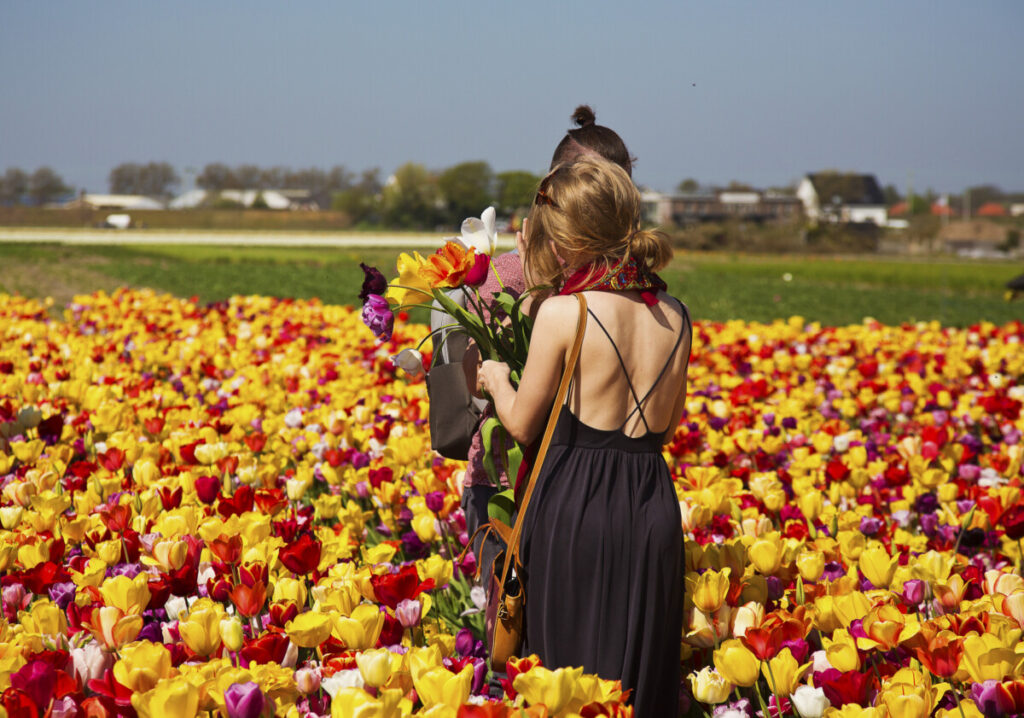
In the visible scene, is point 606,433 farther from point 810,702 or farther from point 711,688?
point 810,702

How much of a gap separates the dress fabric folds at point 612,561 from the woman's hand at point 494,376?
176 millimetres

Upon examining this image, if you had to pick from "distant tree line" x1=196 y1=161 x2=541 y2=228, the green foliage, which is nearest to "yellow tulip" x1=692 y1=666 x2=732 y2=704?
the green foliage

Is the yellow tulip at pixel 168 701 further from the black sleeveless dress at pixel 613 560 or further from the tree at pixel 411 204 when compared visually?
the tree at pixel 411 204

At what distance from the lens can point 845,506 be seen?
4164mm

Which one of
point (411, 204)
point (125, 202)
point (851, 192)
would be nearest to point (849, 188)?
point (851, 192)

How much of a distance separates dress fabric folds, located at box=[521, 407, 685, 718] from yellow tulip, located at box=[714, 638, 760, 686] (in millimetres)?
294

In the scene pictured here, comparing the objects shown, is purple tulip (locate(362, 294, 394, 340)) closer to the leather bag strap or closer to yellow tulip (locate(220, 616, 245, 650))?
the leather bag strap

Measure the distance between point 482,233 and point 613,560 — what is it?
887 millimetres

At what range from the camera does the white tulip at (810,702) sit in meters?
2.13

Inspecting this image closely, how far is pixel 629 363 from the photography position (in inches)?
98.1

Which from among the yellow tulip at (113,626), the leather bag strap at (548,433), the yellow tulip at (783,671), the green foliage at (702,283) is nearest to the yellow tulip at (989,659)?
the yellow tulip at (783,671)

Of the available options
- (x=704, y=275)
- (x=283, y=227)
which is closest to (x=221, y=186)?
(x=283, y=227)

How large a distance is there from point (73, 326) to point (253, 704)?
29.1 ft

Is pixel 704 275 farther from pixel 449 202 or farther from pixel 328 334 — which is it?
pixel 449 202
